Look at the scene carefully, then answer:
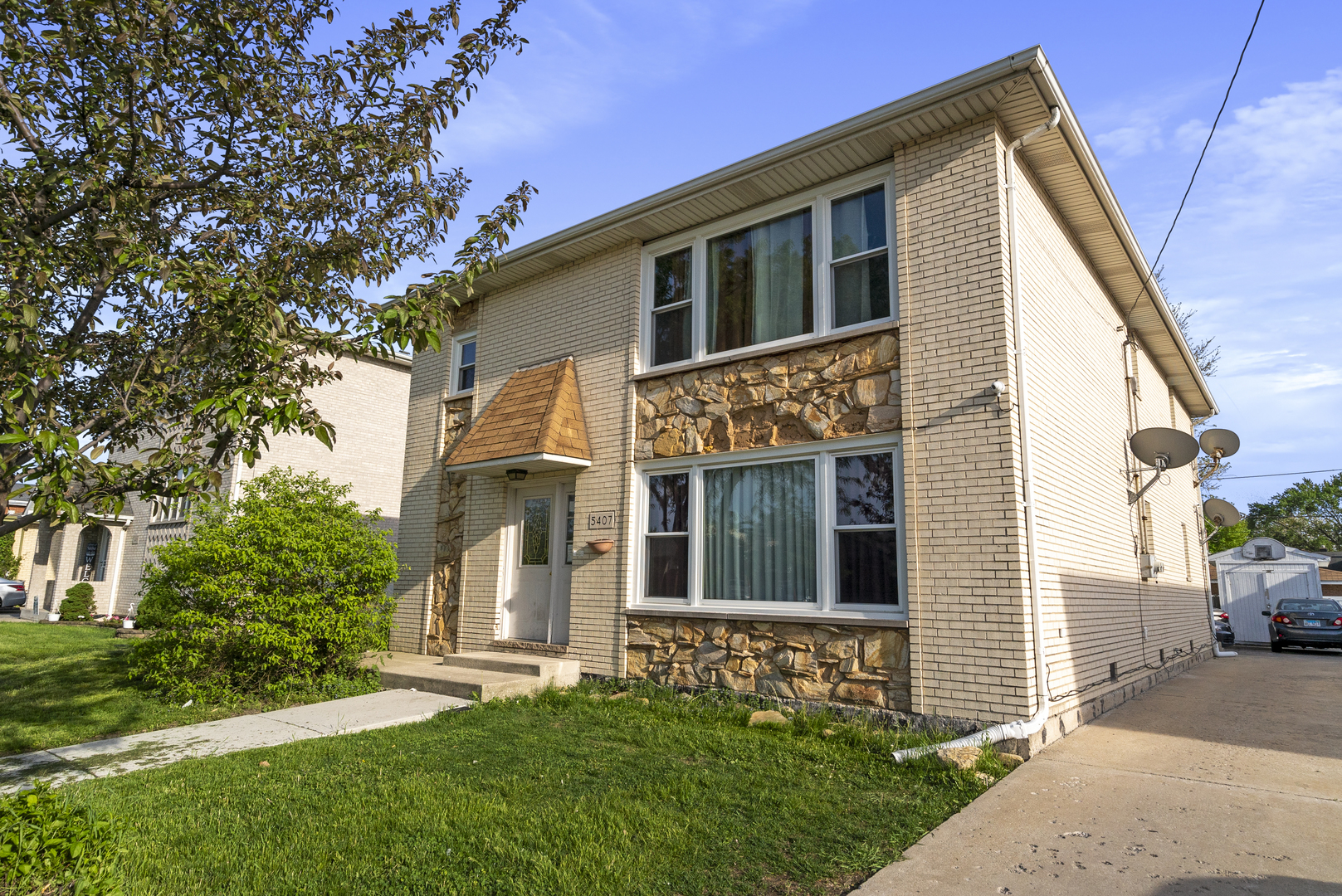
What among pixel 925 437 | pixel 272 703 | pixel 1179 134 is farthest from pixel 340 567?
pixel 1179 134

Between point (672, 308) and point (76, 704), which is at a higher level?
point (672, 308)

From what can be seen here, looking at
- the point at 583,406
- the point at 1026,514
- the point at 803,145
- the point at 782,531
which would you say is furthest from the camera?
the point at 583,406

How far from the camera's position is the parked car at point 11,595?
78.0 ft

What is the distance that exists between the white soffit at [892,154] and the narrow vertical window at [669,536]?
3108 millimetres

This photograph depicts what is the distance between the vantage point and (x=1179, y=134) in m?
8.11

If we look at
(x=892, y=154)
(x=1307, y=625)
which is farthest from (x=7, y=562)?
(x=1307, y=625)

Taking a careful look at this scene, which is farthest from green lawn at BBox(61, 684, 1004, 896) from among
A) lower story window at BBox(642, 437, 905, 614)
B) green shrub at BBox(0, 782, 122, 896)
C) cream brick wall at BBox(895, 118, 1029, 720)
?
lower story window at BBox(642, 437, 905, 614)

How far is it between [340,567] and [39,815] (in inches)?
237

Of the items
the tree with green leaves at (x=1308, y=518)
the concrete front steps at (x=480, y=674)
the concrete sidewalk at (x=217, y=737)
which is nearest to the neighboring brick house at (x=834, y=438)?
the concrete front steps at (x=480, y=674)

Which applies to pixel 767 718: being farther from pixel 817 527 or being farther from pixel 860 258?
pixel 860 258

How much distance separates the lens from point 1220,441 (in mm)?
13875

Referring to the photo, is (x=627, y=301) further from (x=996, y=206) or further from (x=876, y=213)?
(x=996, y=206)

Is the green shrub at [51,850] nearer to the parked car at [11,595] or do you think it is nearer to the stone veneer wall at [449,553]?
the stone veneer wall at [449,553]

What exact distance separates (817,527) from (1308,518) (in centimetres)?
6957
